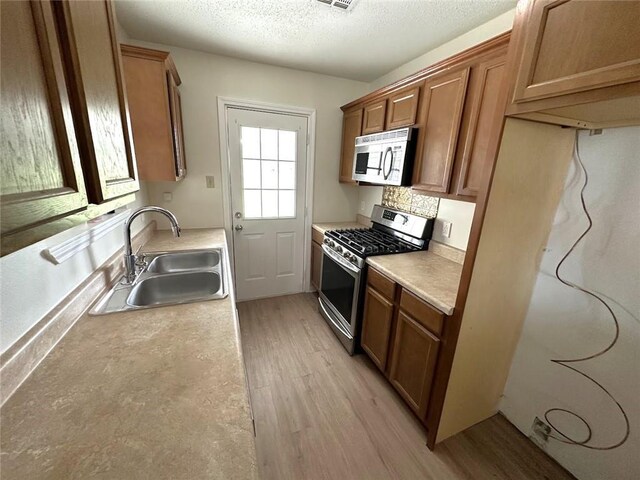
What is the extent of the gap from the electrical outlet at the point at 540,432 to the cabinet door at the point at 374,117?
2.29 meters

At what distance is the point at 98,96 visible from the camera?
2.03 feet

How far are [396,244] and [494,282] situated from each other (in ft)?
3.05

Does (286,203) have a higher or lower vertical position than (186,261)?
higher

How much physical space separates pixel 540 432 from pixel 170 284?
237 centimetres

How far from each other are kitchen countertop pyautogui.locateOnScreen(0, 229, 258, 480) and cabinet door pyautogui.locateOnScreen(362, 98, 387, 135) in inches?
81.0

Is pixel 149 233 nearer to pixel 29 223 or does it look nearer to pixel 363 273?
pixel 363 273

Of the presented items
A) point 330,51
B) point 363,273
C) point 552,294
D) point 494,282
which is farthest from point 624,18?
point 330,51

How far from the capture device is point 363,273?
77.5 inches

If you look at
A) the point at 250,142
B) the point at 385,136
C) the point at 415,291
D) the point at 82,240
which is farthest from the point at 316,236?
the point at 82,240

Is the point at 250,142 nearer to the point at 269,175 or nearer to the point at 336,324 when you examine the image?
the point at 269,175

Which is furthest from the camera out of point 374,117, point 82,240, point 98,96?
point 374,117

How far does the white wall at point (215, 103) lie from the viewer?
7.85ft

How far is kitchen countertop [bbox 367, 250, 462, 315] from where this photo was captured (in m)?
1.39

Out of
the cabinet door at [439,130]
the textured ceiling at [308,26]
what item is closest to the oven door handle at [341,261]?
the cabinet door at [439,130]
